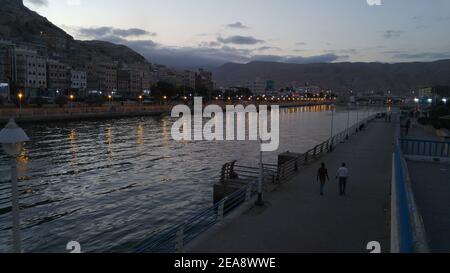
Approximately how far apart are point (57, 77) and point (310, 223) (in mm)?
104686

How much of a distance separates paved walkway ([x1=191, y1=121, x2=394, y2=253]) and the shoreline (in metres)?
50.6

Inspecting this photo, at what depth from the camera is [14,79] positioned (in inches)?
3568

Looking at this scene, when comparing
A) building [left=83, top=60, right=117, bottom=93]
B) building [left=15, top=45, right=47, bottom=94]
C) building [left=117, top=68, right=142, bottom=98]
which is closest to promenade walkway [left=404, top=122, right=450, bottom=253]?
building [left=15, top=45, right=47, bottom=94]

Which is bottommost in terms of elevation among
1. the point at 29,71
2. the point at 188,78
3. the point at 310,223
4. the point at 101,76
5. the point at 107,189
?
the point at 107,189

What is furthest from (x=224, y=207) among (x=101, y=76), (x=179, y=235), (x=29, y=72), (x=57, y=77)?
(x=101, y=76)

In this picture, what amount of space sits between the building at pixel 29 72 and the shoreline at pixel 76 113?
1054 inches

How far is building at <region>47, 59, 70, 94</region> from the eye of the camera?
99.4 meters

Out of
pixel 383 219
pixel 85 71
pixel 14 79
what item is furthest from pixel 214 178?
pixel 85 71

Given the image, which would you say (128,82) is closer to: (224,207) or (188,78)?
(188,78)

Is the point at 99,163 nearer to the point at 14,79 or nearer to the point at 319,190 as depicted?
the point at 319,190

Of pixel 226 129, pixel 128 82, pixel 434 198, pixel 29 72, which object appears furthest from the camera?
pixel 128 82

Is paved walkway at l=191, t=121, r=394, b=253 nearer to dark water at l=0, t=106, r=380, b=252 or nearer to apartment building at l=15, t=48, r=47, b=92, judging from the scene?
dark water at l=0, t=106, r=380, b=252

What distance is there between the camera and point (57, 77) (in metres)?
102

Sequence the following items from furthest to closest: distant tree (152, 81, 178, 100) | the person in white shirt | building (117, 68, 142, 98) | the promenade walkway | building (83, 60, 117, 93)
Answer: building (117, 68, 142, 98) < distant tree (152, 81, 178, 100) < building (83, 60, 117, 93) < the person in white shirt < the promenade walkway
